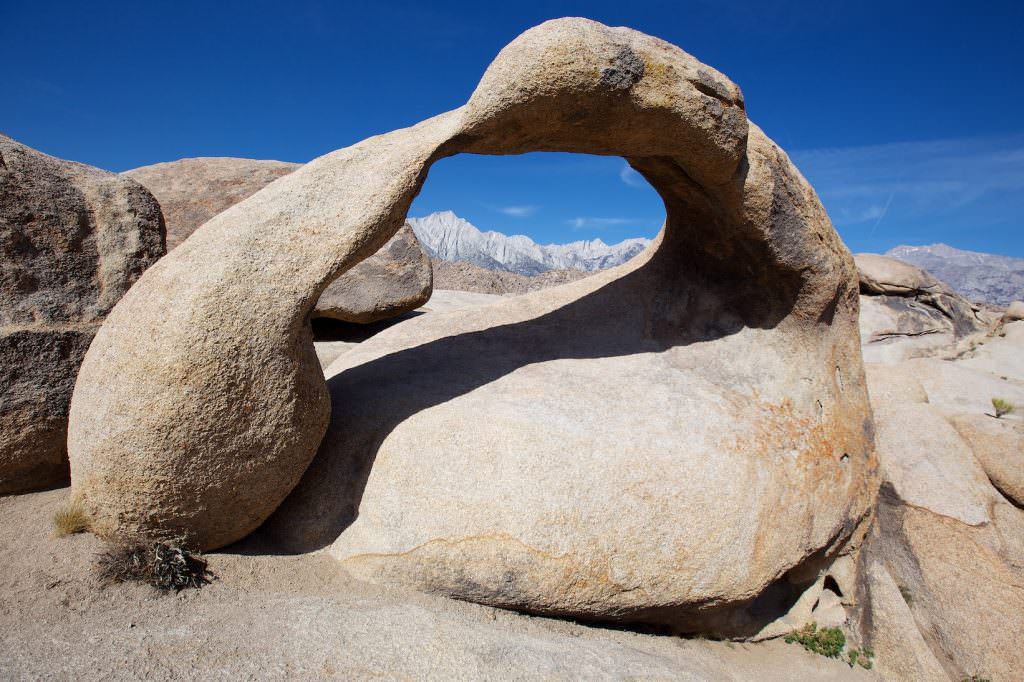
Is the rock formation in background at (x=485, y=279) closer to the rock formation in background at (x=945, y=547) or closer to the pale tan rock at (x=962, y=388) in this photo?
the pale tan rock at (x=962, y=388)

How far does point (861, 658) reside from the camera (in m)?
3.70

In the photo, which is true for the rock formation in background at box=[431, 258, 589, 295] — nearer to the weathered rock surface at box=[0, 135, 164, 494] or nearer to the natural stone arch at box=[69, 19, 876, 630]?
the natural stone arch at box=[69, 19, 876, 630]

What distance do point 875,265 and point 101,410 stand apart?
11.8 meters

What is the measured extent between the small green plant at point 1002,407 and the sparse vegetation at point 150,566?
609 centimetres

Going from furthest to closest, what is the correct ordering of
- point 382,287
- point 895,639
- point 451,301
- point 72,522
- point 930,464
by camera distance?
1. point 451,301
2. point 382,287
3. point 930,464
4. point 895,639
5. point 72,522

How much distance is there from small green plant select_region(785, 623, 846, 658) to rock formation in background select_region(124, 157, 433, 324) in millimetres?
4345

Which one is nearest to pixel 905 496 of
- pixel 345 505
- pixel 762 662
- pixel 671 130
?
pixel 762 662

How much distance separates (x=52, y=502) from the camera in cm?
294

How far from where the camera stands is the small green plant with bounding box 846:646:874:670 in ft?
12.0

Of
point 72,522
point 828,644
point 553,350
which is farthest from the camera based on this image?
point 553,350

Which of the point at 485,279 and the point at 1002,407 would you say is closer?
the point at 1002,407

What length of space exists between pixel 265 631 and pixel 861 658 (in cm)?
346

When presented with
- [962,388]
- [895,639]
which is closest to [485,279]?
[962,388]

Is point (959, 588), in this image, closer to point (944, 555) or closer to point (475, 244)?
point (944, 555)
